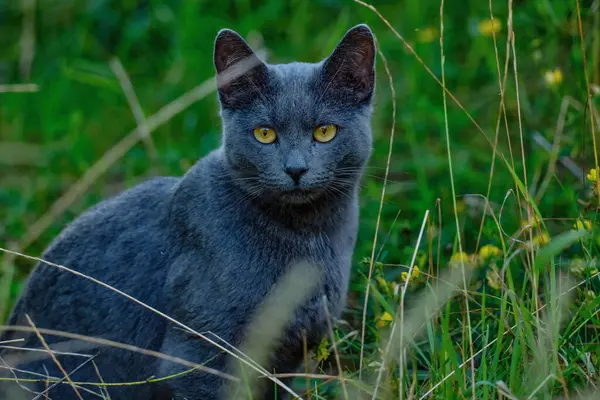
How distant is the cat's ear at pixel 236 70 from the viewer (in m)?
2.61

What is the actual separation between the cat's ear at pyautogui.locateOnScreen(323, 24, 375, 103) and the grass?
12 centimetres

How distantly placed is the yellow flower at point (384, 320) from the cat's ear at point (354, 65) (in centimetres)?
67

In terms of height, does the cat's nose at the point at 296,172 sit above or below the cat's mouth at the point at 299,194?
above

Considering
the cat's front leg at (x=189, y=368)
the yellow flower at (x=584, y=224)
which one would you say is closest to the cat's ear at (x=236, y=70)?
the cat's front leg at (x=189, y=368)

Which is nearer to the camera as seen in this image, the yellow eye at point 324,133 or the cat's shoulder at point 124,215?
the yellow eye at point 324,133

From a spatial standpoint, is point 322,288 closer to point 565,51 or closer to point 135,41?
point 565,51

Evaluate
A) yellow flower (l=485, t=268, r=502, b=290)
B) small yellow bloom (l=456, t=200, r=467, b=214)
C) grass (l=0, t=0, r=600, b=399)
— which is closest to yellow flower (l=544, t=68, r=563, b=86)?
grass (l=0, t=0, r=600, b=399)

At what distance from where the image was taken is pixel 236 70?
2627 mm

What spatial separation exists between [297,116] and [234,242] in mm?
423

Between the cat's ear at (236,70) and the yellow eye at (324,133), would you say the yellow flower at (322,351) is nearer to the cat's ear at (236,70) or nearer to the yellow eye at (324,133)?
the yellow eye at (324,133)

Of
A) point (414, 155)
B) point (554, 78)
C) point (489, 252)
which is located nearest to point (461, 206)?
point (414, 155)

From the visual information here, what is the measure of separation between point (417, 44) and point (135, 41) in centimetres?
173

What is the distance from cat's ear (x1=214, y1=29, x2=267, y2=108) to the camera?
2607 millimetres

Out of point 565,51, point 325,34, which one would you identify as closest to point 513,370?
point 565,51
